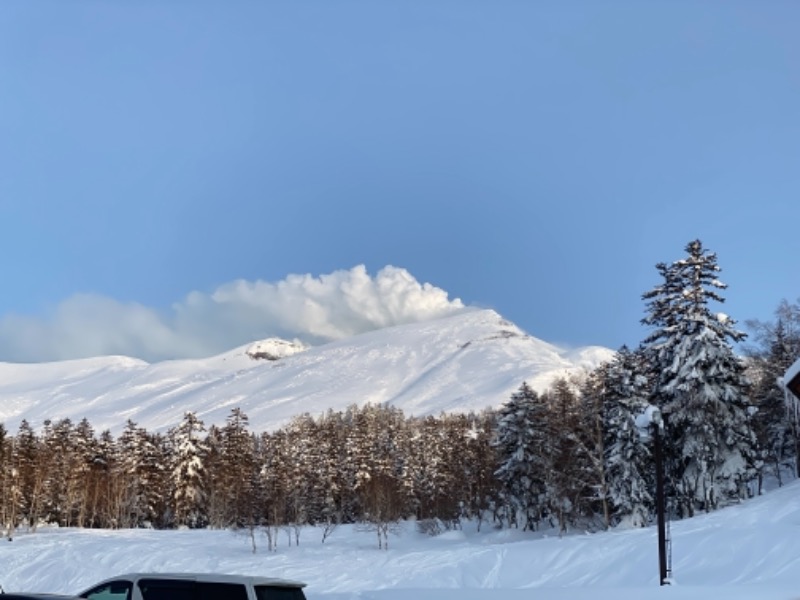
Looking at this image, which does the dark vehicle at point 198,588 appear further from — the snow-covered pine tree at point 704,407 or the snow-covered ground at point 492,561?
the snow-covered pine tree at point 704,407

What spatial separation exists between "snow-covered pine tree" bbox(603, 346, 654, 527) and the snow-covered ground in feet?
30.9

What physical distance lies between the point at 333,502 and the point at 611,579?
65.4m

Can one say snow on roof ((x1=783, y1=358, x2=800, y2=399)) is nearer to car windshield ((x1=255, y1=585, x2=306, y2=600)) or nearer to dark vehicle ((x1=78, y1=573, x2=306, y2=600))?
dark vehicle ((x1=78, y1=573, x2=306, y2=600))

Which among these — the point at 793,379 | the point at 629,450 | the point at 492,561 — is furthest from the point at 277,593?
the point at 629,450

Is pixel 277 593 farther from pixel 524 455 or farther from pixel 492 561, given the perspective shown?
→ pixel 524 455

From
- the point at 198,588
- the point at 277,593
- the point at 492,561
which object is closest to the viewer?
the point at 198,588

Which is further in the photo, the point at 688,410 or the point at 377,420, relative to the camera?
the point at 377,420

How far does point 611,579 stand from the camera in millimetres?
32594

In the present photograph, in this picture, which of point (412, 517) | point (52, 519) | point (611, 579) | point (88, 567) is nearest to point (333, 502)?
point (412, 517)

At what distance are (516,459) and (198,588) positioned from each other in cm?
5680

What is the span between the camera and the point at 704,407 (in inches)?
1820

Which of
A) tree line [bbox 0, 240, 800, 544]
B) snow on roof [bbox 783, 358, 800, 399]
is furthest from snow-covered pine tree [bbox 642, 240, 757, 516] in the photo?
snow on roof [bbox 783, 358, 800, 399]

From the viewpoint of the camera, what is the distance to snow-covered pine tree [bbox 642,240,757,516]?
152 ft

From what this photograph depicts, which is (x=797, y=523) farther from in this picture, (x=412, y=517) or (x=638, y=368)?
(x=412, y=517)
